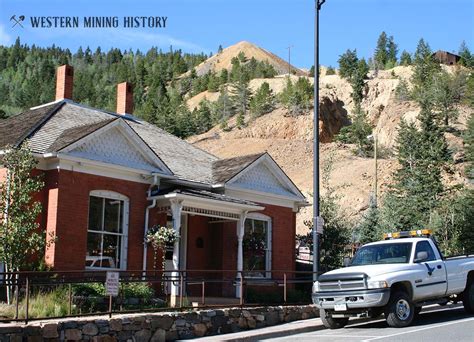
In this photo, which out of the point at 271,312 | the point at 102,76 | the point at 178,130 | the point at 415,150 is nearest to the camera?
the point at 271,312

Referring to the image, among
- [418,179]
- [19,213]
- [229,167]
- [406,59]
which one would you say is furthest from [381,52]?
[19,213]

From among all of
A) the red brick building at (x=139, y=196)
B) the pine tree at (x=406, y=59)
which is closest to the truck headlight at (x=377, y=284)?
the red brick building at (x=139, y=196)

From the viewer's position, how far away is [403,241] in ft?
49.8

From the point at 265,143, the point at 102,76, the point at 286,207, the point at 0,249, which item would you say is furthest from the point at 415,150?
the point at 102,76

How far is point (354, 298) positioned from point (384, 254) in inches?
66.1

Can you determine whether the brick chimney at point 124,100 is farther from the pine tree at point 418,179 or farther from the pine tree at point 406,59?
the pine tree at point 406,59

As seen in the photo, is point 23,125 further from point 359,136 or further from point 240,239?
point 359,136

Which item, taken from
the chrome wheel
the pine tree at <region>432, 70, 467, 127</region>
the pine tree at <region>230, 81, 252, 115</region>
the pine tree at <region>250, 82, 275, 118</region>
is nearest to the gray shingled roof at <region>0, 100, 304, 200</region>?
the chrome wheel

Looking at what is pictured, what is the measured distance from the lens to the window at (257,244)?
22391 millimetres

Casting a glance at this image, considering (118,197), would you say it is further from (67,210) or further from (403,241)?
(403,241)

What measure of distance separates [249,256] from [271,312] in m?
6.37

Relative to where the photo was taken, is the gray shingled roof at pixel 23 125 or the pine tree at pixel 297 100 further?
the pine tree at pixel 297 100

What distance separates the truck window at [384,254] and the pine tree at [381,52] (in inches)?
4661

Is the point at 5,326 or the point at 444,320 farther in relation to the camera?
the point at 444,320
